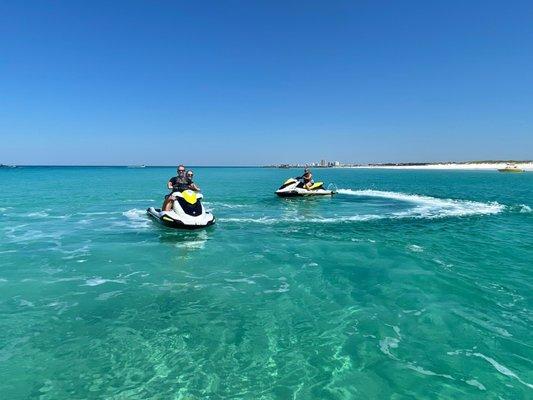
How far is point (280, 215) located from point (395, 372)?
1757 cm

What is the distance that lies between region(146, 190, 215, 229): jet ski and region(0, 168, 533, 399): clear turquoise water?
3.96ft

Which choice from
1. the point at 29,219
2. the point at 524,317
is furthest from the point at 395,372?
the point at 29,219

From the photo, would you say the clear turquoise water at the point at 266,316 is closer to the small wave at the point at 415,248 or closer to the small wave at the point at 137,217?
the small wave at the point at 415,248

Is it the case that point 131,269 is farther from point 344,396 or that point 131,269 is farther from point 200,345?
point 344,396

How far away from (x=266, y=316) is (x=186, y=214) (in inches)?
419

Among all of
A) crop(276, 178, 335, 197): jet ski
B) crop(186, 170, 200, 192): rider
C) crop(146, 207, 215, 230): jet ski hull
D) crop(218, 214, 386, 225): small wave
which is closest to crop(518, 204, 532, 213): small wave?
crop(218, 214, 386, 225): small wave

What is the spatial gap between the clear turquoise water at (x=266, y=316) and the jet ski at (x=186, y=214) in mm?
1208

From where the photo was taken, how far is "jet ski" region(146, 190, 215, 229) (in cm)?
1791

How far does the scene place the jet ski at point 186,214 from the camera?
17.9 m

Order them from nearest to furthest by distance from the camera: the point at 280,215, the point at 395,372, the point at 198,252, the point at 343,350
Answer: the point at 395,372 → the point at 343,350 → the point at 198,252 → the point at 280,215

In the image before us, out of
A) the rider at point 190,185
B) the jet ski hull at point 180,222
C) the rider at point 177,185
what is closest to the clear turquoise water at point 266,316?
the jet ski hull at point 180,222

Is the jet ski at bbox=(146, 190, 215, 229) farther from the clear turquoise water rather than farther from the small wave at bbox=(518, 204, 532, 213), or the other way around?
the small wave at bbox=(518, 204, 532, 213)

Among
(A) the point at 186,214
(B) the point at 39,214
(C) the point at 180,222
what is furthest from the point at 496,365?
(B) the point at 39,214

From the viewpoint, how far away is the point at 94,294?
9680 millimetres
